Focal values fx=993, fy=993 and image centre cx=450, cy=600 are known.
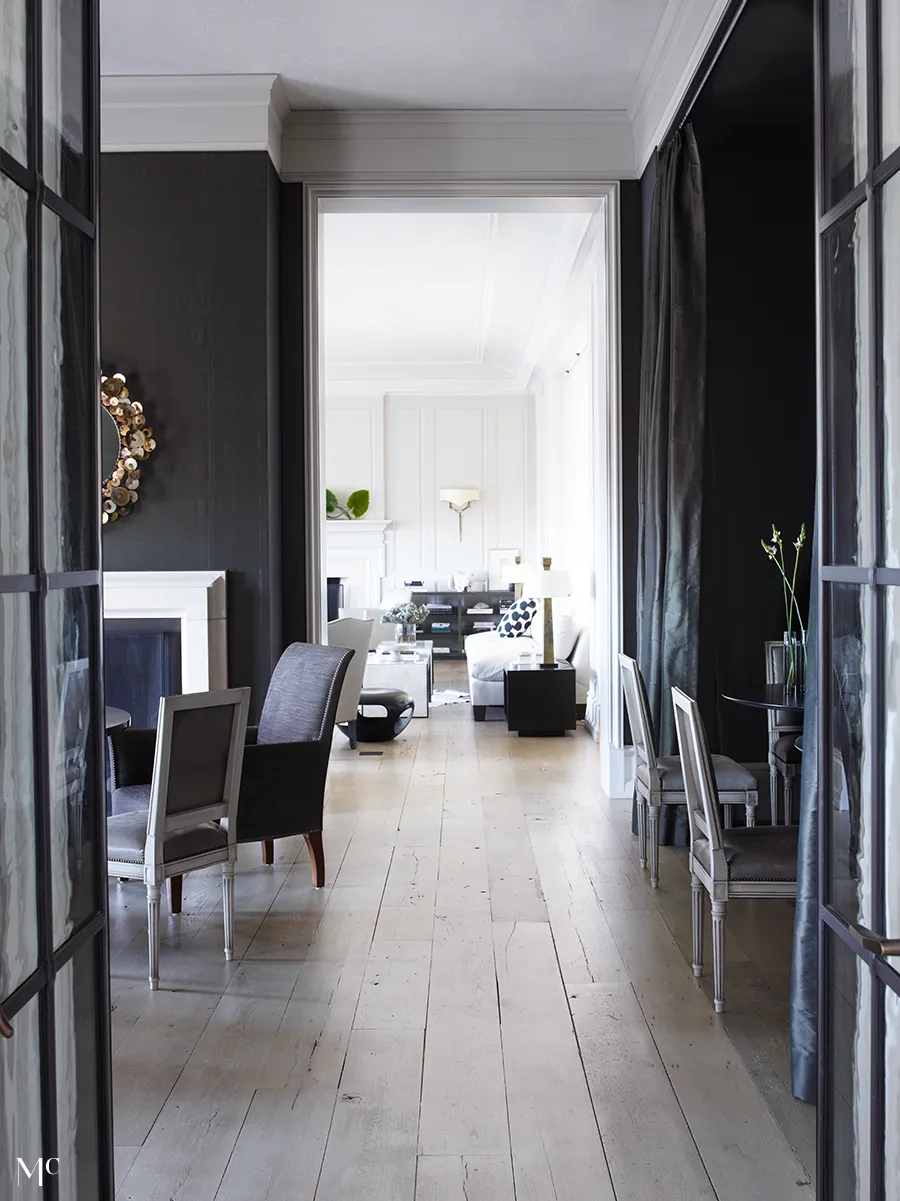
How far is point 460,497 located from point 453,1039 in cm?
934

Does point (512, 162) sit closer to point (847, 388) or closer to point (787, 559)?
point (787, 559)

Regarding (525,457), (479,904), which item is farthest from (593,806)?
(525,457)

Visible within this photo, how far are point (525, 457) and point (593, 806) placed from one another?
7283 millimetres

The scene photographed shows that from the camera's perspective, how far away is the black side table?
710cm

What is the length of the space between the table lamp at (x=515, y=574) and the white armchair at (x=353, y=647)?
2.02 metres

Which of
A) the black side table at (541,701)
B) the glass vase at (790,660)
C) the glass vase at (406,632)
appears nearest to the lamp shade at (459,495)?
the glass vase at (406,632)

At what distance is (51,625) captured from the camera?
4.37 ft

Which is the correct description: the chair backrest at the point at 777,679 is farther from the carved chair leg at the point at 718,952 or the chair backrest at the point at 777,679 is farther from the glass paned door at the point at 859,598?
the glass paned door at the point at 859,598

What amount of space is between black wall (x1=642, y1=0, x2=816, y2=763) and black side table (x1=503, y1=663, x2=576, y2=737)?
87.9 inches

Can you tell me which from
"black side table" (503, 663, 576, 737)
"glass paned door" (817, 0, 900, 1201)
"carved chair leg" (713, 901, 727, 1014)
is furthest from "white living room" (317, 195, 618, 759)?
"glass paned door" (817, 0, 900, 1201)

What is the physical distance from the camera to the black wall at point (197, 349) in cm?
489

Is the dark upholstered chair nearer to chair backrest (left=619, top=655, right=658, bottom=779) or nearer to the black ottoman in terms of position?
chair backrest (left=619, top=655, right=658, bottom=779)

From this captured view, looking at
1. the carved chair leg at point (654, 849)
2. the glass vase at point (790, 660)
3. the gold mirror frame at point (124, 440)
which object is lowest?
the carved chair leg at point (654, 849)

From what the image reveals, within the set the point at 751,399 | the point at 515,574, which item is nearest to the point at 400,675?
the point at 515,574
